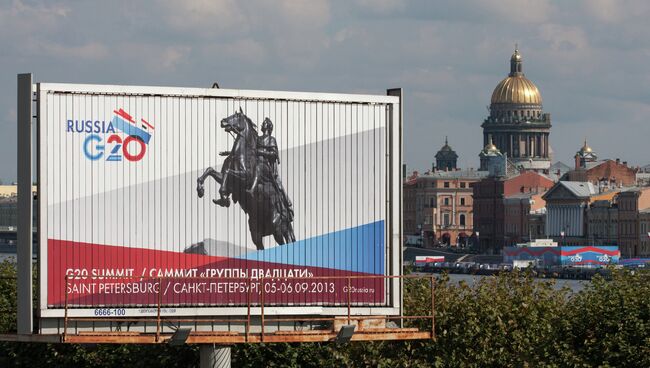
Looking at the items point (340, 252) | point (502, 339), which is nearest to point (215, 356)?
point (340, 252)

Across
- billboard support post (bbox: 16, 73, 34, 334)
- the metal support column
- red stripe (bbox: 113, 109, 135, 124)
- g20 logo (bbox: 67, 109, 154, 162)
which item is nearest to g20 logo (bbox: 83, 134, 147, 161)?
g20 logo (bbox: 67, 109, 154, 162)

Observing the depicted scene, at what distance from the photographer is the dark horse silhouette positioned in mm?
19609

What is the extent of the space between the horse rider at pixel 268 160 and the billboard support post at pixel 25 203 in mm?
2440

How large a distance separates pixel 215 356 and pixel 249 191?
193cm

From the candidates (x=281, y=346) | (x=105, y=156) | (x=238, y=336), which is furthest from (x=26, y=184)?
(x=281, y=346)

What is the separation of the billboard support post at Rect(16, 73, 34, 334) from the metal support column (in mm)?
2016

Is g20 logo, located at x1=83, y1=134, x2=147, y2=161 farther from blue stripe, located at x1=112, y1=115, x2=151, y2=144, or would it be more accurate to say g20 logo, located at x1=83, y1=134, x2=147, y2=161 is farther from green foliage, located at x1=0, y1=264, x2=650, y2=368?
green foliage, located at x1=0, y1=264, x2=650, y2=368

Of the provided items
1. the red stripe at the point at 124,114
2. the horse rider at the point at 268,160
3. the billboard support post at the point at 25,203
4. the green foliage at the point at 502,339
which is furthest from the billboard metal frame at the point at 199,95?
the green foliage at the point at 502,339

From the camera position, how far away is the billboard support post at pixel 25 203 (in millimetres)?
18828

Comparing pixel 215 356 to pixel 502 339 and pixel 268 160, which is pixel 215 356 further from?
pixel 502 339

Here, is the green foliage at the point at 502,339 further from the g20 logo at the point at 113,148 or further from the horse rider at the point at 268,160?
the g20 logo at the point at 113,148

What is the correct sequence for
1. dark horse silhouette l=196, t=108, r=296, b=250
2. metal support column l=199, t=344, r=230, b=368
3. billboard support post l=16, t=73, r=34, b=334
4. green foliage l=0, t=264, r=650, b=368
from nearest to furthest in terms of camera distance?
billboard support post l=16, t=73, r=34, b=334, dark horse silhouette l=196, t=108, r=296, b=250, metal support column l=199, t=344, r=230, b=368, green foliage l=0, t=264, r=650, b=368

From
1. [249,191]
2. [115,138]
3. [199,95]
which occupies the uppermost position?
[199,95]

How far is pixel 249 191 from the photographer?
1980cm
